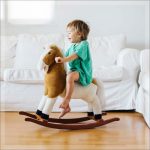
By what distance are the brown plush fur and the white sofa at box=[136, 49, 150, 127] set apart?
2.06 feet

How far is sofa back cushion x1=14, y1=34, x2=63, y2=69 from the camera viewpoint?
354 centimetres

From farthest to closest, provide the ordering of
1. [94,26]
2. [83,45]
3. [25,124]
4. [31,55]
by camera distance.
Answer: [94,26] → [31,55] → [25,124] → [83,45]

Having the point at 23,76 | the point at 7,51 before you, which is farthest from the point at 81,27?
the point at 7,51

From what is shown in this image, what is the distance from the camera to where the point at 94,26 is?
401cm

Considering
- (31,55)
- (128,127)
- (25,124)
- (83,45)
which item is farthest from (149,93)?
(31,55)

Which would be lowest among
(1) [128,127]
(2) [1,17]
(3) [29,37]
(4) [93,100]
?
(1) [128,127]

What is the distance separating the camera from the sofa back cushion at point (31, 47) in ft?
11.6

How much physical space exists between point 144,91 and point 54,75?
803 millimetres

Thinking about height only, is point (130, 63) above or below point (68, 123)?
above

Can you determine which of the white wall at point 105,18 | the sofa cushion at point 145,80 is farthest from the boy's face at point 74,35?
the white wall at point 105,18

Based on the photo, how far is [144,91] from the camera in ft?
9.38

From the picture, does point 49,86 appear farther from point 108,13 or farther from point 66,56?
point 108,13

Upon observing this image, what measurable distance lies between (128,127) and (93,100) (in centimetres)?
33

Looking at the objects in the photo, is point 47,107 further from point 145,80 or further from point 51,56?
point 145,80
